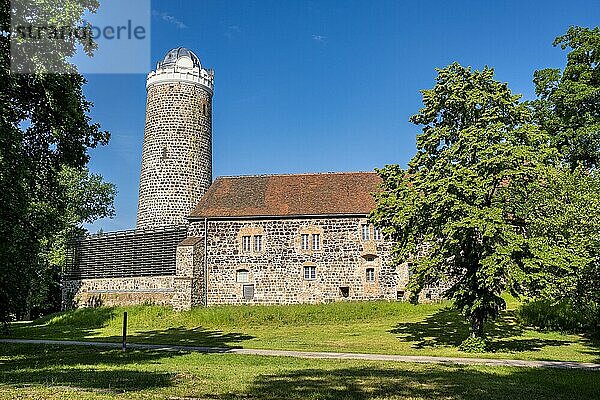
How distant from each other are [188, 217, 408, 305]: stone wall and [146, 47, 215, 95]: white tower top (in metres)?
16.0

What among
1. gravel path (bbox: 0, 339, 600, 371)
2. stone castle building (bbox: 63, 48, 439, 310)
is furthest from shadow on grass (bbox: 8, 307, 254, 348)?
stone castle building (bbox: 63, 48, 439, 310)

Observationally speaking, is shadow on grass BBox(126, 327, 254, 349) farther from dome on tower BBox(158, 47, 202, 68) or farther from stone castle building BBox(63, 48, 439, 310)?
dome on tower BBox(158, 47, 202, 68)

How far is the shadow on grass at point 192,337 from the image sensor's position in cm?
2369

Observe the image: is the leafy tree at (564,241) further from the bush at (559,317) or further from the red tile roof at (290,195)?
the red tile roof at (290,195)

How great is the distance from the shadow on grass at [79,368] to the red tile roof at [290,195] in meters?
19.0

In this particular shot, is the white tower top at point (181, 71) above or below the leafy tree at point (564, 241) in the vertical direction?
above

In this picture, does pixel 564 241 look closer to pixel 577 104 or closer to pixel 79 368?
pixel 577 104

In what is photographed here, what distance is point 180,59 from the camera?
49500mm

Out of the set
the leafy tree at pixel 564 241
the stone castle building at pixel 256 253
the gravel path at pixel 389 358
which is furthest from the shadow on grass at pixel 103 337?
the leafy tree at pixel 564 241

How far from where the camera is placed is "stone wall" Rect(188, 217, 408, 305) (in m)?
37.7

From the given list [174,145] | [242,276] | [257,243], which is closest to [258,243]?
[257,243]

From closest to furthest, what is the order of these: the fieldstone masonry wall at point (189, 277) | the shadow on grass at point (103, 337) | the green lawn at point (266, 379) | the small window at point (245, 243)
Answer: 1. the green lawn at point (266, 379)
2. the shadow on grass at point (103, 337)
3. the fieldstone masonry wall at point (189, 277)
4. the small window at point (245, 243)

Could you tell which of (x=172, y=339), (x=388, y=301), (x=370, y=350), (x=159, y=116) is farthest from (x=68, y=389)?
(x=159, y=116)

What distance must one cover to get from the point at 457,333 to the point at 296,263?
14193mm
